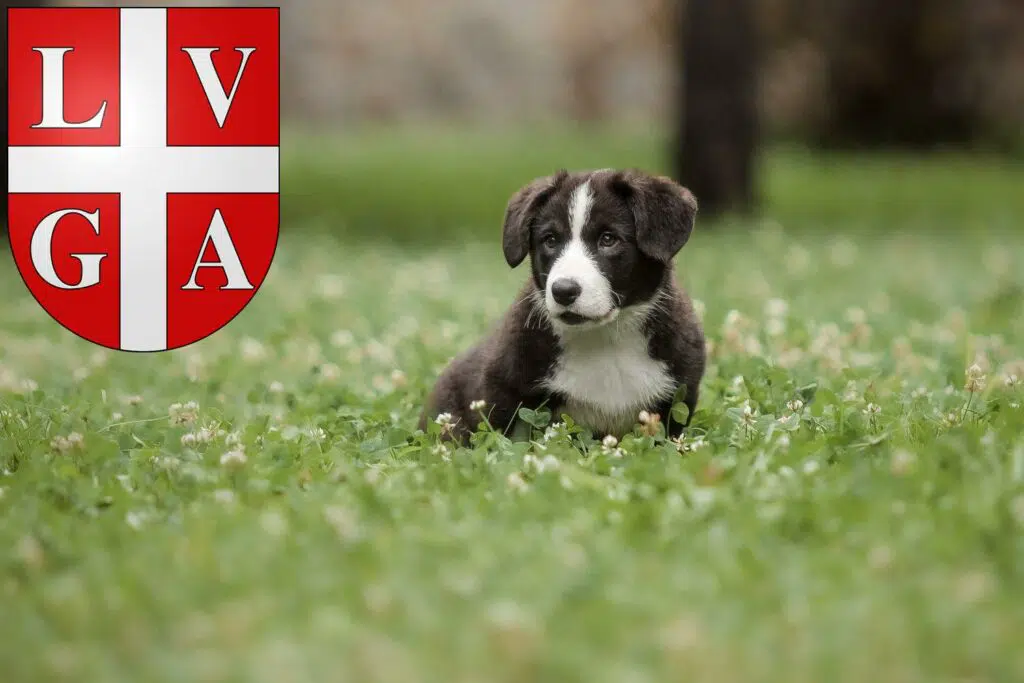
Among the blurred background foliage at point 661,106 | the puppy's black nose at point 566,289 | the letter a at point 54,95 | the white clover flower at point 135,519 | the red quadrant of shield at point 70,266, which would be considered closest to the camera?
the white clover flower at point 135,519

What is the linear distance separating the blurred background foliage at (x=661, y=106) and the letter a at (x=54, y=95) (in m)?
6.18

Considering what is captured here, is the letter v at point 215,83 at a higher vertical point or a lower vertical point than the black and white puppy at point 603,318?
higher

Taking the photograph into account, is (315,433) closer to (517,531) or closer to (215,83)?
(517,531)

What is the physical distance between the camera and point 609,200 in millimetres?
4645

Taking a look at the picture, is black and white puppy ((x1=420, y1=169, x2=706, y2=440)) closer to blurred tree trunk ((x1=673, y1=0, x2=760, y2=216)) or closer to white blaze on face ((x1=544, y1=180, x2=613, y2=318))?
white blaze on face ((x1=544, y1=180, x2=613, y2=318))

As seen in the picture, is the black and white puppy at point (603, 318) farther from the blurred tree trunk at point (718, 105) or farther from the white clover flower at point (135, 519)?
the blurred tree trunk at point (718, 105)

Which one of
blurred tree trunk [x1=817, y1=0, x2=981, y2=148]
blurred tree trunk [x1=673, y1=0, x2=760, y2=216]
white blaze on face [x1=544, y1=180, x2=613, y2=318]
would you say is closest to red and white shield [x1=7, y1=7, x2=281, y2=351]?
white blaze on face [x1=544, y1=180, x2=613, y2=318]

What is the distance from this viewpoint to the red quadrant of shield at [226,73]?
6441 millimetres

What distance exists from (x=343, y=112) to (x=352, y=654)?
2521cm

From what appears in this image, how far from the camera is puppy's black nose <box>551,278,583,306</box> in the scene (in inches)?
172

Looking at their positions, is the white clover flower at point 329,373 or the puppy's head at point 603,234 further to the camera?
the white clover flower at point 329,373

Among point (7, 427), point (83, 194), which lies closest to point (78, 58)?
point (83, 194)

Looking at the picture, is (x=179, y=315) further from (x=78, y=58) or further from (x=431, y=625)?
(x=431, y=625)

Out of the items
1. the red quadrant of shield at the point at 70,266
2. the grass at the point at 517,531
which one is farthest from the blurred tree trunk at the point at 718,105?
the red quadrant of shield at the point at 70,266
